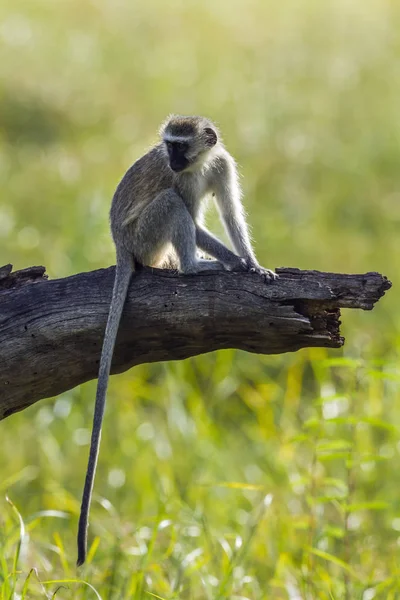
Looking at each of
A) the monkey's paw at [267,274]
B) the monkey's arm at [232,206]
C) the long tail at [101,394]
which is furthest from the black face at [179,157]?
the long tail at [101,394]

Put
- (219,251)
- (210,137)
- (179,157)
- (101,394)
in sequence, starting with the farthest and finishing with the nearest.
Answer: (210,137)
(179,157)
(219,251)
(101,394)

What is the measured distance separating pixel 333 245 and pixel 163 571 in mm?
7079

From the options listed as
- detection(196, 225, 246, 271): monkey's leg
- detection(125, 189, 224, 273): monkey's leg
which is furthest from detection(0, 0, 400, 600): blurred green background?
detection(125, 189, 224, 273): monkey's leg

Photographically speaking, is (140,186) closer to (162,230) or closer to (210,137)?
(162,230)

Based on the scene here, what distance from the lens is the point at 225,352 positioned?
8992 mm

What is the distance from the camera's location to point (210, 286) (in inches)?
185

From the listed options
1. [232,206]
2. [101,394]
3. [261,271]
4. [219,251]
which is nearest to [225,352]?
[232,206]

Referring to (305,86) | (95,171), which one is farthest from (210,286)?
(305,86)

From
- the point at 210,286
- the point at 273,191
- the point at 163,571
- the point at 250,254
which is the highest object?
the point at 273,191

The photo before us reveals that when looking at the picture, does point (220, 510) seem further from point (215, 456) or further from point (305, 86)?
point (305, 86)

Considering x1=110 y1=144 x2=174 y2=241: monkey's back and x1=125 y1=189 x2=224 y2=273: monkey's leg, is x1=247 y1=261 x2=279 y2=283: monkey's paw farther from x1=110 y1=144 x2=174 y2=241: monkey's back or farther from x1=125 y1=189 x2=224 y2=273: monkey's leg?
x1=110 y1=144 x2=174 y2=241: monkey's back

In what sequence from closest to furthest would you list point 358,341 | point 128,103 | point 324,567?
1. point 324,567
2. point 358,341
3. point 128,103

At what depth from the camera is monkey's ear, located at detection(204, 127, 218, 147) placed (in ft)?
19.9

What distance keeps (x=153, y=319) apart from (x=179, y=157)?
1513mm
